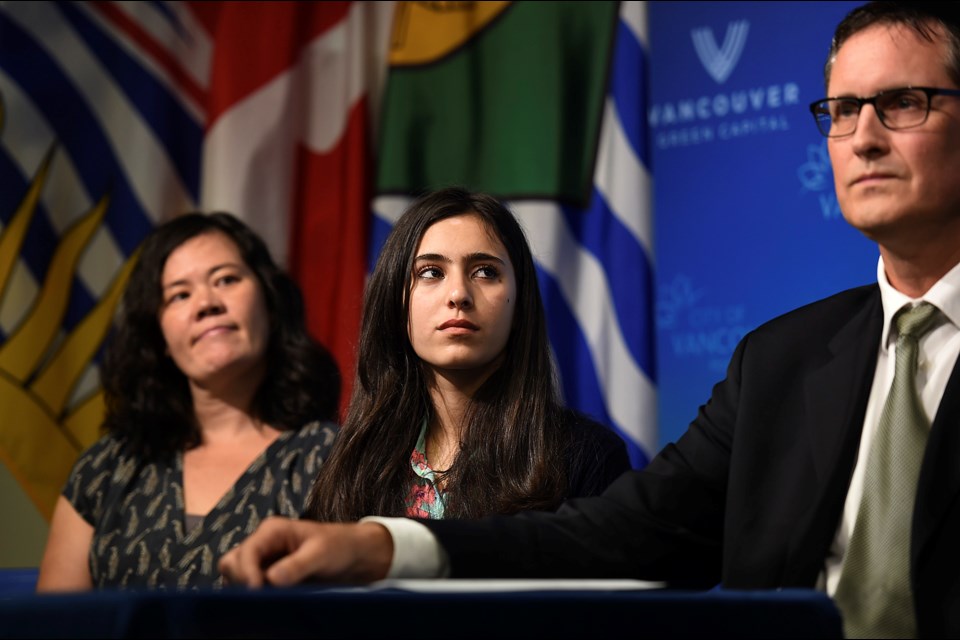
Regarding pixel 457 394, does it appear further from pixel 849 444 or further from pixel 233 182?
pixel 233 182

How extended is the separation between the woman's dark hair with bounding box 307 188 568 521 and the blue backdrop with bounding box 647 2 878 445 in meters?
1.13

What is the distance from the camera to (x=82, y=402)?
3002 millimetres

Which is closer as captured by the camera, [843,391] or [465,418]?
[843,391]

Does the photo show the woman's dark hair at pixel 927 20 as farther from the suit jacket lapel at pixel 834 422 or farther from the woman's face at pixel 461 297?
the woman's face at pixel 461 297

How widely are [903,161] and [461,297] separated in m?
0.80

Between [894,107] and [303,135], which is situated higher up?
[303,135]

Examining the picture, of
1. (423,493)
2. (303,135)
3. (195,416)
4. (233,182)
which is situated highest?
(303,135)

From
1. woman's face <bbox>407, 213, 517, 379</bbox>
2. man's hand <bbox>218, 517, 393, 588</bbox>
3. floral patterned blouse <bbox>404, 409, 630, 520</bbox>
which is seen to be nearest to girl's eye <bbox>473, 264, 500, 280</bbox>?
woman's face <bbox>407, 213, 517, 379</bbox>

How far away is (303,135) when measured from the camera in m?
3.26

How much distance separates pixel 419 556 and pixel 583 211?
1.99 meters

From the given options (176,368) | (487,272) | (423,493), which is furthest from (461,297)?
(176,368)

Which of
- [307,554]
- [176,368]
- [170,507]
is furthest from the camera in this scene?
[176,368]

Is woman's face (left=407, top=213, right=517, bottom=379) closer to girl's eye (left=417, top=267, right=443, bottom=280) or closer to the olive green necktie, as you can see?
girl's eye (left=417, top=267, right=443, bottom=280)

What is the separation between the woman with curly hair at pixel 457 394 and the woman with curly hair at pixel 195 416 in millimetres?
485
